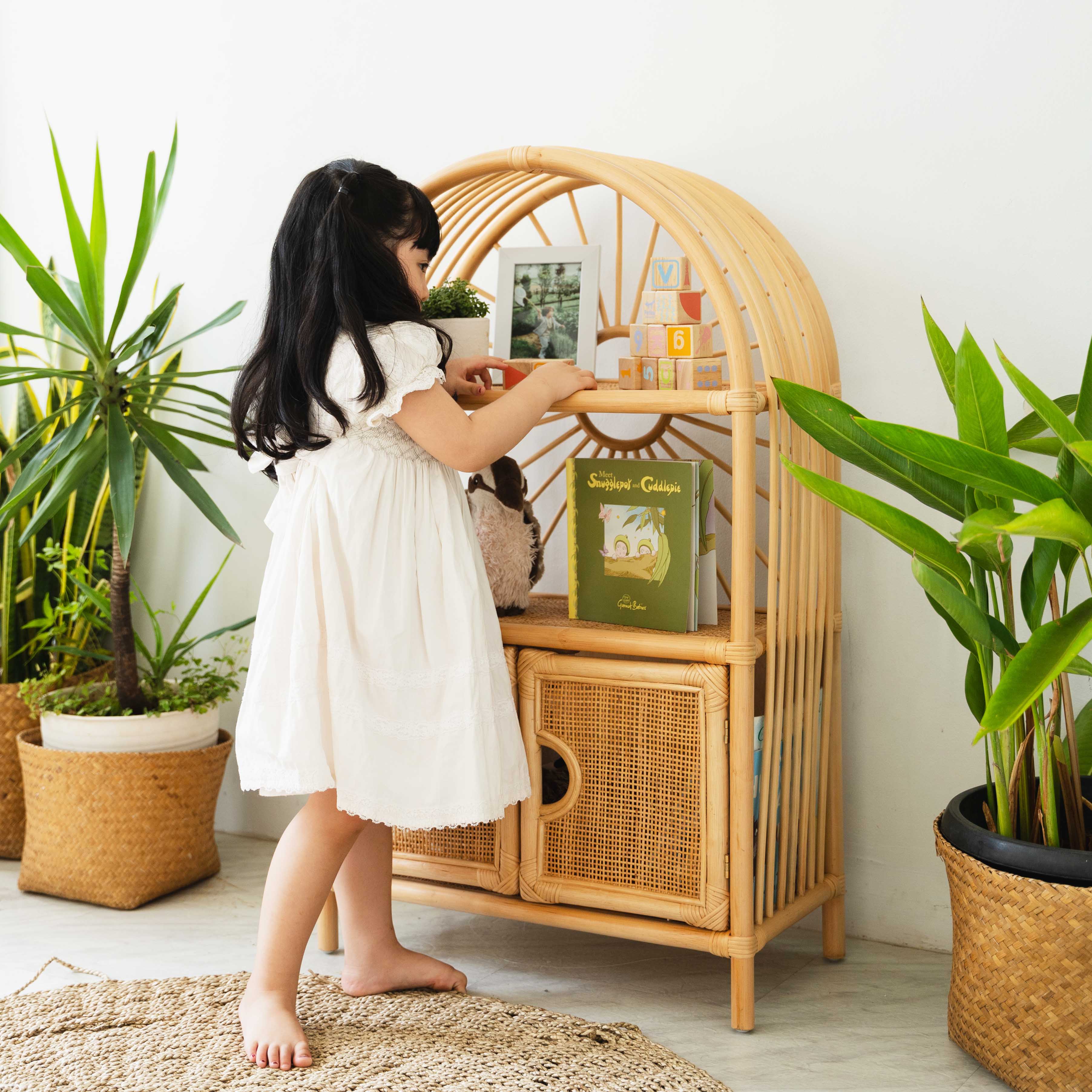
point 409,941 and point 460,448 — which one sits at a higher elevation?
point 460,448

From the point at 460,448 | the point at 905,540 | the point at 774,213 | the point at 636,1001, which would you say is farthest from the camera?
the point at 774,213

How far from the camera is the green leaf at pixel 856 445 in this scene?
1400mm

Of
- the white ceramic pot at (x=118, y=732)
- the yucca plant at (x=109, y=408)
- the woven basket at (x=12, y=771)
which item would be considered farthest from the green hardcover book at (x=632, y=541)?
the woven basket at (x=12, y=771)

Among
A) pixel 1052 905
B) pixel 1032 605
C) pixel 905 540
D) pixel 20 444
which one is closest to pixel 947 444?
pixel 905 540

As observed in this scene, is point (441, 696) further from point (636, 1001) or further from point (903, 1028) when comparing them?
point (903, 1028)

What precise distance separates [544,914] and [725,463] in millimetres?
782

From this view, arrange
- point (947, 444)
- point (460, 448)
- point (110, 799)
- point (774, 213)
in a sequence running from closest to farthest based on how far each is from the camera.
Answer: point (947, 444)
point (460, 448)
point (774, 213)
point (110, 799)

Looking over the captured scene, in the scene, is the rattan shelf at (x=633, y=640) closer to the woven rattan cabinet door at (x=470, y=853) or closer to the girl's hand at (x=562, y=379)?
the woven rattan cabinet door at (x=470, y=853)

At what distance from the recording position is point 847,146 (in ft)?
6.10

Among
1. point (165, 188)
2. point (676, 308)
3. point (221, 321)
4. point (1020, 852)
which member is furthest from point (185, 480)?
point (1020, 852)

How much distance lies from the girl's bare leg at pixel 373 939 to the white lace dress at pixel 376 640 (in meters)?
0.22

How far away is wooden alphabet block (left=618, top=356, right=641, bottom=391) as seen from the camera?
1.71 m

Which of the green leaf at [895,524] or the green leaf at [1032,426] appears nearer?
the green leaf at [895,524]

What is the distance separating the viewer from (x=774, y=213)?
193 centimetres
